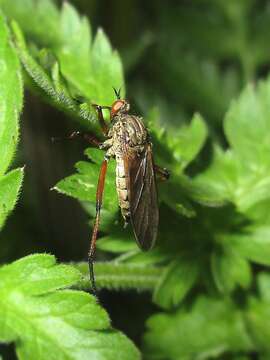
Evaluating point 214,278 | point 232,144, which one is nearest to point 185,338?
point 214,278

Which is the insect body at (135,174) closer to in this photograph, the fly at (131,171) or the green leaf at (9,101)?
the fly at (131,171)

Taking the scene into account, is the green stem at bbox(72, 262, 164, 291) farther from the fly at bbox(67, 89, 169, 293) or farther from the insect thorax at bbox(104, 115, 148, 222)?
the insect thorax at bbox(104, 115, 148, 222)

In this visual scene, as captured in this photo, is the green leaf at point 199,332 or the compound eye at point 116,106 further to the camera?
the green leaf at point 199,332

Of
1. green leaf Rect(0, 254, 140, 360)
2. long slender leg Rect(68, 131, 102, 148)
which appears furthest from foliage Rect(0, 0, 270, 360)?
long slender leg Rect(68, 131, 102, 148)

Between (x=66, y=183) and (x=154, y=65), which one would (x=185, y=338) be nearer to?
(x=66, y=183)

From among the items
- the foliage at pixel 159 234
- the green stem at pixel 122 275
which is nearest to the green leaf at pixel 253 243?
the foliage at pixel 159 234
